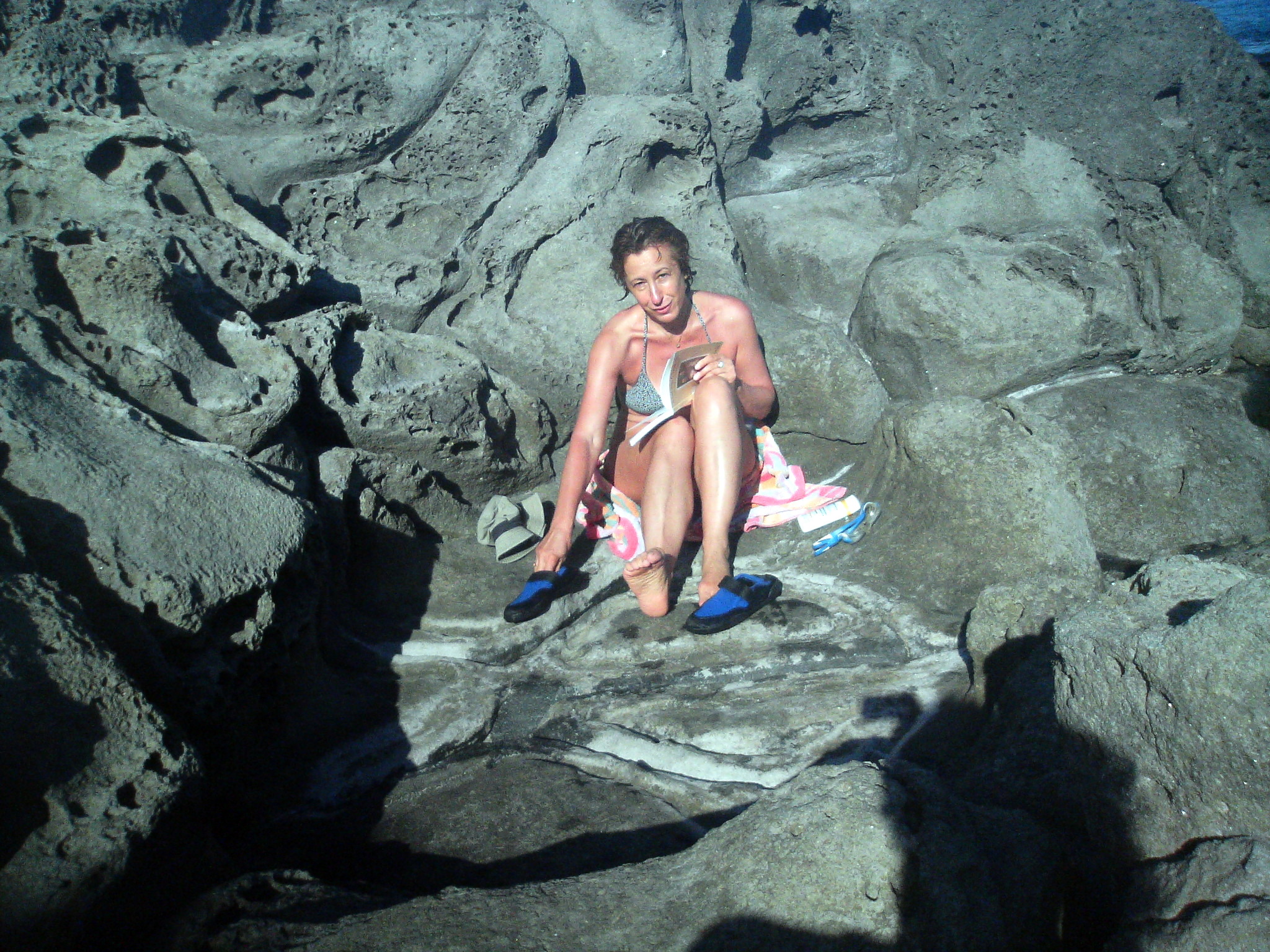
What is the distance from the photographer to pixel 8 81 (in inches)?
132

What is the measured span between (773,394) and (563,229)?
1387mm

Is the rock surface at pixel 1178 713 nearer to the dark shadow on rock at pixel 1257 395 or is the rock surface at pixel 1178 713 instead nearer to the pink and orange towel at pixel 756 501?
the pink and orange towel at pixel 756 501

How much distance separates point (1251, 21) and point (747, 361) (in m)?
3.26

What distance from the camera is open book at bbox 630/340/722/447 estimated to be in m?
2.96

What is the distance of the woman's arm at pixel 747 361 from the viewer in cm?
336

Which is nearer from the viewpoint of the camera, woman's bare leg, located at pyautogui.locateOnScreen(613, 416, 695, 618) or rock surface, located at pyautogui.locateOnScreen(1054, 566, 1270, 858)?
rock surface, located at pyautogui.locateOnScreen(1054, 566, 1270, 858)

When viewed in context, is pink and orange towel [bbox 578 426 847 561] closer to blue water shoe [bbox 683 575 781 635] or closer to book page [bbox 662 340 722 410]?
book page [bbox 662 340 722 410]

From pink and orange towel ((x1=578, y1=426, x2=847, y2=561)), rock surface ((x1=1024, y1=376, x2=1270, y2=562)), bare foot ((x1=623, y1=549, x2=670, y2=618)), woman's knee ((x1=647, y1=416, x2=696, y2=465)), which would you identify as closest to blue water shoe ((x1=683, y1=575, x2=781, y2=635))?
bare foot ((x1=623, y1=549, x2=670, y2=618))

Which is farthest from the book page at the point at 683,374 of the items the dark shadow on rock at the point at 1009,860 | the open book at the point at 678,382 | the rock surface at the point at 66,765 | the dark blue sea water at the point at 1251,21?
the dark blue sea water at the point at 1251,21

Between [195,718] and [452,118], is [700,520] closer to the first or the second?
[195,718]

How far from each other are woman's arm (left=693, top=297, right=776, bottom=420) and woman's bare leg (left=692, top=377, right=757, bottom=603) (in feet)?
1.18

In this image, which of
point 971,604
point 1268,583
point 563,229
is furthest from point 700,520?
point 1268,583

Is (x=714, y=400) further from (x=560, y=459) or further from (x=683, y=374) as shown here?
(x=560, y=459)

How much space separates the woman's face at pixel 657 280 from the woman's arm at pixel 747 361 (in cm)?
27
